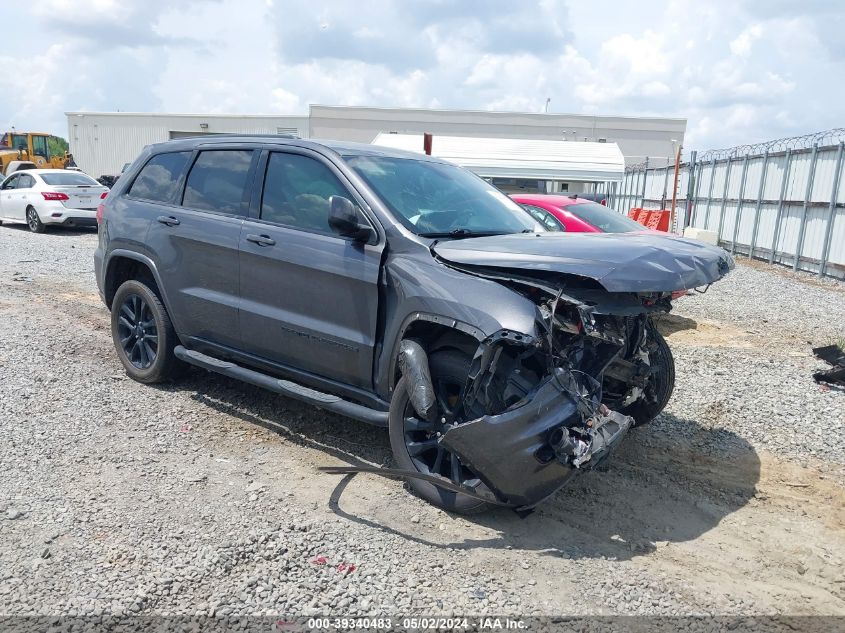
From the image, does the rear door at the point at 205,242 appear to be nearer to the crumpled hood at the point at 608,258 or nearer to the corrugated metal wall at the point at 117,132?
the crumpled hood at the point at 608,258

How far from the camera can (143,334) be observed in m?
5.65

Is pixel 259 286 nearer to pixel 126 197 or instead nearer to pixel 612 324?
pixel 126 197

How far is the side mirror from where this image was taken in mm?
3924

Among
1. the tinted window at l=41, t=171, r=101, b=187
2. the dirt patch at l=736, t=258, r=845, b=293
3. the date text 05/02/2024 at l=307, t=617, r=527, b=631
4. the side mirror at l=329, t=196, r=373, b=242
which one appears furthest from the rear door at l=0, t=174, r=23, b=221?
the dirt patch at l=736, t=258, r=845, b=293

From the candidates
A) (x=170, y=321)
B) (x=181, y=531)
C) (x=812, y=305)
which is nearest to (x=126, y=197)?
(x=170, y=321)

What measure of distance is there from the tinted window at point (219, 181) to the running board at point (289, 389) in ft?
3.54

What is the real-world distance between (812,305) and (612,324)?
343 inches

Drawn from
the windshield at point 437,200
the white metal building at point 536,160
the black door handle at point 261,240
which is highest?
the white metal building at point 536,160

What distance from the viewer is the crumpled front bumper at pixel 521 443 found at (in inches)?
131

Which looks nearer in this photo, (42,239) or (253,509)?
(253,509)

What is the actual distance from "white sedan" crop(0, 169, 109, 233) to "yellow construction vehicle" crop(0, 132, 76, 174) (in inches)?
772

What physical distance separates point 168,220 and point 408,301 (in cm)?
240

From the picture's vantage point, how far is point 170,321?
5.39 metres

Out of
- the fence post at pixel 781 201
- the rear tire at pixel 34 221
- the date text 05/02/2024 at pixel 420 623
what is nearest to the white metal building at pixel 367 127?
the rear tire at pixel 34 221
